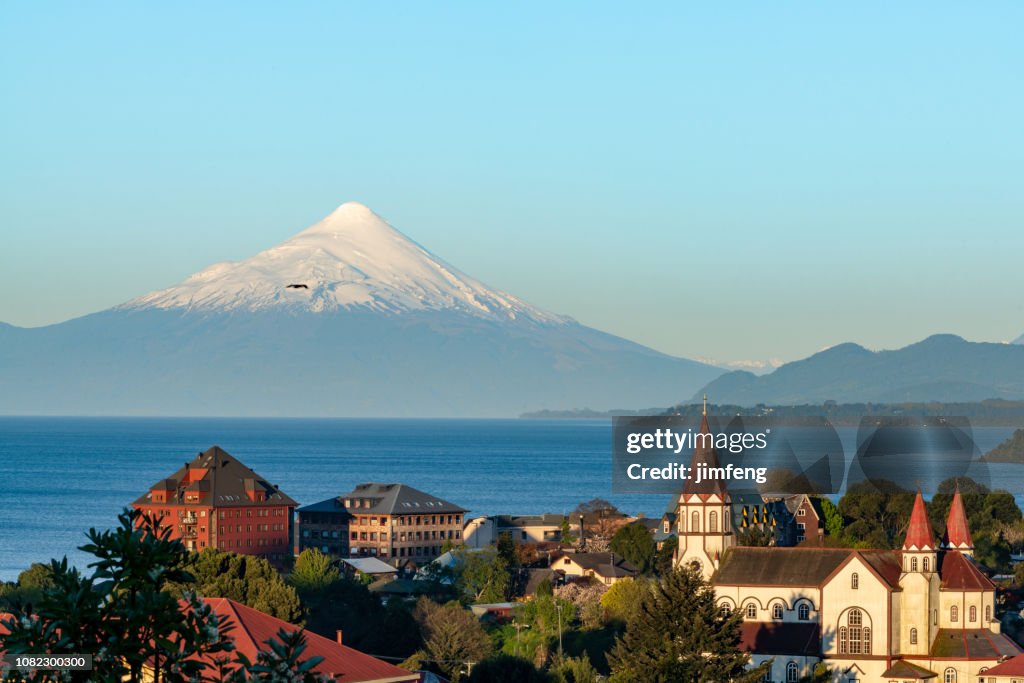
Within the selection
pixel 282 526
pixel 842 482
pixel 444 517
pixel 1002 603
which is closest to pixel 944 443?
pixel 842 482

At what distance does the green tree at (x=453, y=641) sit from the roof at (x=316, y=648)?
10591 millimetres

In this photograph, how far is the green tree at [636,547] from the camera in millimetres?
96250

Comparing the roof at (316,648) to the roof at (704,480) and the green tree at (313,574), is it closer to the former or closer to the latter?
the roof at (704,480)

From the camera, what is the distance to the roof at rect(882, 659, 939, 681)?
195 ft

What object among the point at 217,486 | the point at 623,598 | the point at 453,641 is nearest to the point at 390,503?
the point at 217,486

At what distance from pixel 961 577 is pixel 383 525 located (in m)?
61.2

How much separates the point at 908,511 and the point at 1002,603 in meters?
28.5

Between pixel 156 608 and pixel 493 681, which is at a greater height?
pixel 156 608

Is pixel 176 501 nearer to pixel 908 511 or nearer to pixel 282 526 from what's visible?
pixel 282 526

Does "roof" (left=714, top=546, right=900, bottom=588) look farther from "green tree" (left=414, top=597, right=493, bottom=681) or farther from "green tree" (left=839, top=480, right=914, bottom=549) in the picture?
"green tree" (left=839, top=480, right=914, bottom=549)

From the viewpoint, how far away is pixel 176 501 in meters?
110

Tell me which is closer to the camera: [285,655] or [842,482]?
[285,655]

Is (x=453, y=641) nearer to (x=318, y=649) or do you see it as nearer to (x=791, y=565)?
(x=791, y=565)

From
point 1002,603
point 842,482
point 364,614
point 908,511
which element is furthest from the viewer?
point 842,482
